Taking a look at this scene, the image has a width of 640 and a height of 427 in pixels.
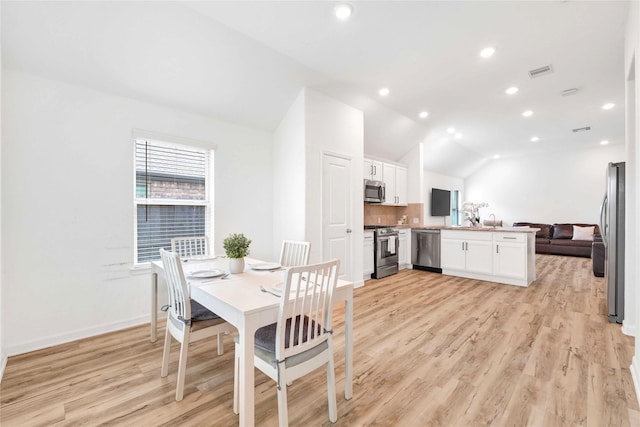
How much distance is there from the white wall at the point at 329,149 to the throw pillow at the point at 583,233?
22.0ft

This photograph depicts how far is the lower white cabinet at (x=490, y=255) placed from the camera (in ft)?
15.1

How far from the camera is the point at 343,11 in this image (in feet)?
8.31

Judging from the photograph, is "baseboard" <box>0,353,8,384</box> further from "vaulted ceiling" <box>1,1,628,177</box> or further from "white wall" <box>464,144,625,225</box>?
"white wall" <box>464,144,625,225</box>

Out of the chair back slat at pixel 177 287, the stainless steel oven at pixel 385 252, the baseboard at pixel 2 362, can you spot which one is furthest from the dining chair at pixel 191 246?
the stainless steel oven at pixel 385 252

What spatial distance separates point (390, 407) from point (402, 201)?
16.7ft

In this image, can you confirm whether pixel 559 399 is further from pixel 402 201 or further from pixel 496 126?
pixel 496 126

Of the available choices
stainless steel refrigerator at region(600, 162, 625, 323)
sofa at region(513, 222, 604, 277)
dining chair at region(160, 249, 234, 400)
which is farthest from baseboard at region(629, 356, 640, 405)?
sofa at region(513, 222, 604, 277)

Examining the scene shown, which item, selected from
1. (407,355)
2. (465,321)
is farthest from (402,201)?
(407,355)

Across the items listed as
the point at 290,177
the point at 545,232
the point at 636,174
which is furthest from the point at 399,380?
the point at 545,232

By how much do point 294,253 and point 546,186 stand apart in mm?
9051

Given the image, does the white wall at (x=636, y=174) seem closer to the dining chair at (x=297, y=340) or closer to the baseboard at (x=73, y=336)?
A: the dining chair at (x=297, y=340)

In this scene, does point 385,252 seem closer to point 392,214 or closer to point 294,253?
point 392,214

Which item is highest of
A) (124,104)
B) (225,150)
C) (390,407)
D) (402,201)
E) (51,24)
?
(51,24)

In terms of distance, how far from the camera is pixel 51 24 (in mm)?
2312
